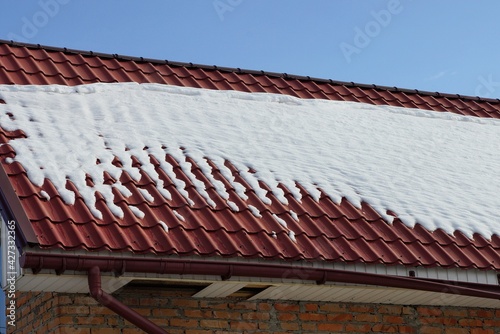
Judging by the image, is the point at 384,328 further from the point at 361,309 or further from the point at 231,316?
the point at 231,316

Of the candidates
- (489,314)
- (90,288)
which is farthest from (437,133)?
(90,288)

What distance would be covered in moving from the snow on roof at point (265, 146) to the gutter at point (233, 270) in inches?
25.3

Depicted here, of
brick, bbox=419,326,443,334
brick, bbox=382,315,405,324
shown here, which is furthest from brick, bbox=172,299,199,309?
brick, bbox=419,326,443,334

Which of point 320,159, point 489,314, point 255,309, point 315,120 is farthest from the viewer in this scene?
point 315,120

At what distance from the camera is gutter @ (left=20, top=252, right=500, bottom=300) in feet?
19.4

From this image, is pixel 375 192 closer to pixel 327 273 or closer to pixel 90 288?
pixel 327 273

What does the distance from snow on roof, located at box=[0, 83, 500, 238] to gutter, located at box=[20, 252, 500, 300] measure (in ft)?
2.11

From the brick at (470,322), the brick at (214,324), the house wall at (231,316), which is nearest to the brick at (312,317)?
the house wall at (231,316)

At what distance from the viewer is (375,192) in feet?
27.3

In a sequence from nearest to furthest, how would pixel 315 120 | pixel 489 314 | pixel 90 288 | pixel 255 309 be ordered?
1. pixel 90 288
2. pixel 255 309
3. pixel 489 314
4. pixel 315 120

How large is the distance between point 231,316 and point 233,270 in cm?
73

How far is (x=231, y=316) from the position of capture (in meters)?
7.02

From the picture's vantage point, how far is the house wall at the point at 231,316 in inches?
259

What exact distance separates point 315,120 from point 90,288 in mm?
4464
